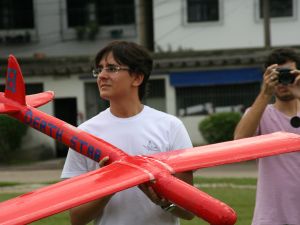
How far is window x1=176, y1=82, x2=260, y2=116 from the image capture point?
69.4 ft

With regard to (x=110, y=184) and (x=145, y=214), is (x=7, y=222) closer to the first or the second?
(x=110, y=184)

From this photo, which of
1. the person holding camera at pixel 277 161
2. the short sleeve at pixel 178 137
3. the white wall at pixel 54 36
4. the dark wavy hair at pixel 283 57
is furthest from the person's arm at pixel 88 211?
the white wall at pixel 54 36

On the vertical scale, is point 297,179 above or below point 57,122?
below

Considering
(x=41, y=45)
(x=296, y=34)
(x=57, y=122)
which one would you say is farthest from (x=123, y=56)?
(x=41, y=45)

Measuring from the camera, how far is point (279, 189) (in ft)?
12.7

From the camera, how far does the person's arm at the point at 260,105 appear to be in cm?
388

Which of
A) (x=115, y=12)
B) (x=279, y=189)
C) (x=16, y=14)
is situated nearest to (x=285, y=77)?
(x=279, y=189)

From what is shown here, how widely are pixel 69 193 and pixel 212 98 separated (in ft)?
61.2

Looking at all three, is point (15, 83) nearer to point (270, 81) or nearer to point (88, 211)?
point (88, 211)

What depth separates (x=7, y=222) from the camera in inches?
102

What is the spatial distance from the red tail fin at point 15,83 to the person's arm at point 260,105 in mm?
1261

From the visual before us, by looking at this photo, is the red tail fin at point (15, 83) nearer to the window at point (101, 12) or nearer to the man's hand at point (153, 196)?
the man's hand at point (153, 196)

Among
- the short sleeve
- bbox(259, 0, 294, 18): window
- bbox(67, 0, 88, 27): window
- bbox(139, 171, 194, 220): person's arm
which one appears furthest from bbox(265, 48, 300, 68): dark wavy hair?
bbox(67, 0, 88, 27): window

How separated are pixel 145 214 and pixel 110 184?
0.33 meters
